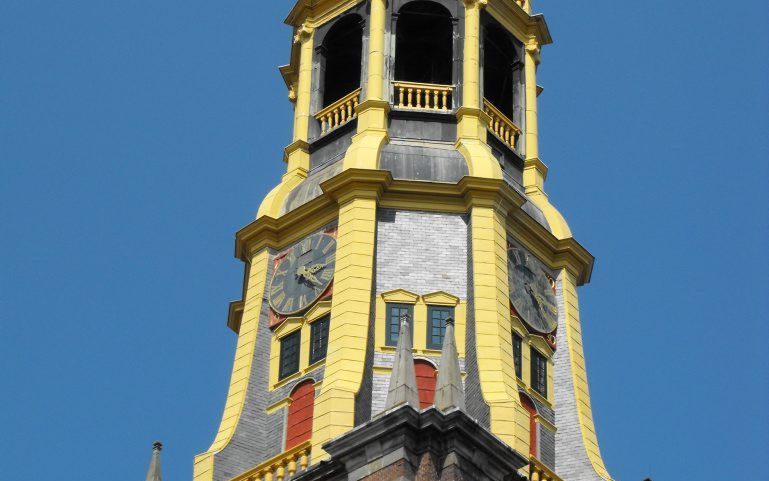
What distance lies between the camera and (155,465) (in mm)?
39312

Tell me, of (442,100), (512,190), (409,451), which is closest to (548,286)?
(512,190)

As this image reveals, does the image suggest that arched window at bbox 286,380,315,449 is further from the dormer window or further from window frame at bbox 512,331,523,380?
the dormer window

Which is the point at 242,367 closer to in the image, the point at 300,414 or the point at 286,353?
the point at 286,353

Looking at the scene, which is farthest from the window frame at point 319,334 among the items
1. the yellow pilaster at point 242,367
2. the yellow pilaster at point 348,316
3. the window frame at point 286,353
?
the yellow pilaster at point 242,367

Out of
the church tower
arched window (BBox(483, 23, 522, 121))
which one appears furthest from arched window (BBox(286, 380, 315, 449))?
arched window (BBox(483, 23, 522, 121))

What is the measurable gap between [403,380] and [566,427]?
21.1 feet

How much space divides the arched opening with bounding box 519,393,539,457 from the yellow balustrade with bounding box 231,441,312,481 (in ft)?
15.0

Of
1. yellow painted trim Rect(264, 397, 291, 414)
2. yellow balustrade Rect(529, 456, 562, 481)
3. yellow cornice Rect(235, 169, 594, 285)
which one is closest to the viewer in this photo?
yellow balustrade Rect(529, 456, 562, 481)

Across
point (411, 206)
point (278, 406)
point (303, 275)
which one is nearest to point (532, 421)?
point (278, 406)

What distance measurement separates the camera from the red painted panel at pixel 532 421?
4038 centimetres

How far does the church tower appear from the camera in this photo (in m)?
37.8

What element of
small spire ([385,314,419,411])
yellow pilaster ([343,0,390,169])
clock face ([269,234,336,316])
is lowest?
small spire ([385,314,419,411])

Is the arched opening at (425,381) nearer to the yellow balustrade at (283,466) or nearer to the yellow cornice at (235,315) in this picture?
the yellow balustrade at (283,466)

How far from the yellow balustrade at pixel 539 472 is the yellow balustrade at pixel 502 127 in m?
9.52
